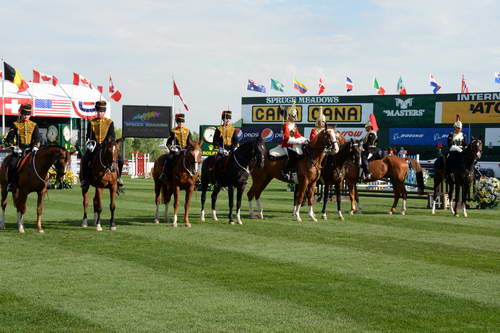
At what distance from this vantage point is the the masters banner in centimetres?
6988

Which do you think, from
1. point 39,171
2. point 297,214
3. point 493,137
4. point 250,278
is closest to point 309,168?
point 297,214

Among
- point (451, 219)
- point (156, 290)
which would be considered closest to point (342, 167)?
point (451, 219)

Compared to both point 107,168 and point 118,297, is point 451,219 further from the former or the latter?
point 118,297

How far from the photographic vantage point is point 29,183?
16.1 m

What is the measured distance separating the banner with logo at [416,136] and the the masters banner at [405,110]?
63 cm

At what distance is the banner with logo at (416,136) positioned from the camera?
6912 cm

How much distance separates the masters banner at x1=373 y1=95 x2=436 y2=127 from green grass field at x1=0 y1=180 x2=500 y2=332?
175 ft

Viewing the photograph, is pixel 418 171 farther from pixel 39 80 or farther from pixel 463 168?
pixel 39 80

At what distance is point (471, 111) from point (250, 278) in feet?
201

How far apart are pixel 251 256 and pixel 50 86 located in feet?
159

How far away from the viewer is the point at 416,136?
70375mm

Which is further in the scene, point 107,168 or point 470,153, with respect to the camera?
point 470,153

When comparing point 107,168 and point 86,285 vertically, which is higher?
A: point 107,168

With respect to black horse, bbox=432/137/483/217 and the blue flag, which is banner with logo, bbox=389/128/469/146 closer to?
the blue flag
